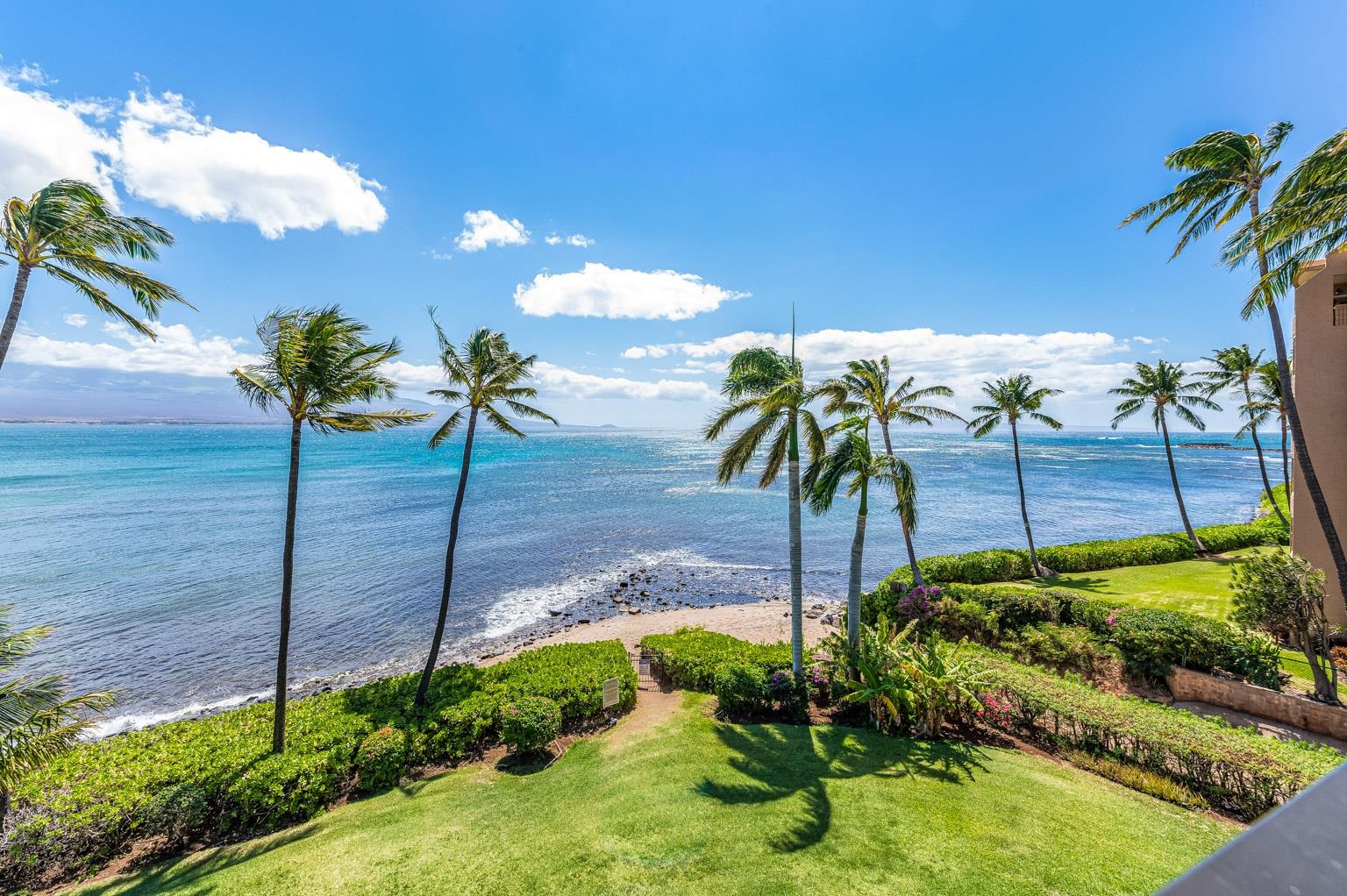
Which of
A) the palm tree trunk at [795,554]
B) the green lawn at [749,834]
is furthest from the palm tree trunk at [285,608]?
the palm tree trunk at [795,554]

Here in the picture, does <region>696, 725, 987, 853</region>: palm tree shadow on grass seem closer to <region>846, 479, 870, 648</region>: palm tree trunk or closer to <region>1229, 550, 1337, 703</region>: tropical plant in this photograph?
<region>846, 479, 870, 648</region>: palm tree trunk

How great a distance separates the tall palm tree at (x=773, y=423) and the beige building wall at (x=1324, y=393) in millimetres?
14946

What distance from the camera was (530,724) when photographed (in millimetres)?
12727

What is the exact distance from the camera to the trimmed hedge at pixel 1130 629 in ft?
44.1

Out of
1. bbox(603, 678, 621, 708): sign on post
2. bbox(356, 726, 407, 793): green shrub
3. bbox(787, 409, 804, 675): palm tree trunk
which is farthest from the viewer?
bbox(603, 678, 621, 708): sign on post

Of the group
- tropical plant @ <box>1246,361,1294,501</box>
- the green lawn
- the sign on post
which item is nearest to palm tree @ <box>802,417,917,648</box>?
the green lawn

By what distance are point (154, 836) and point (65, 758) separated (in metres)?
3.46

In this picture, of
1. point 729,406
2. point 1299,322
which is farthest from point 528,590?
point 1299,322

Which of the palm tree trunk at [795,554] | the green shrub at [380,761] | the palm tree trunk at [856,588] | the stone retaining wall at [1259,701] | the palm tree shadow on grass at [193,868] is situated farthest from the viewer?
the palm tree trunk at [856,588]

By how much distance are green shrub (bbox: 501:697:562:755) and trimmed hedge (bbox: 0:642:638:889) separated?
63cm

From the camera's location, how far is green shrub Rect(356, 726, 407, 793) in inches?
464

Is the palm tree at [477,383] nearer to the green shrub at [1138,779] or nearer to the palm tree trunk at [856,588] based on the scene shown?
the palm tree trunk at [856,588]

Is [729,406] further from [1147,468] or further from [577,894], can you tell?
[1147,468]

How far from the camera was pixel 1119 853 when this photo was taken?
7875 mm
